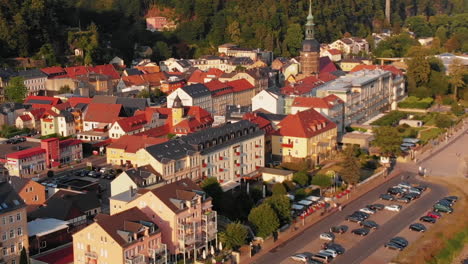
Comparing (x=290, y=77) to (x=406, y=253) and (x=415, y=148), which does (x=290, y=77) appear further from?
(x=406, y=253)

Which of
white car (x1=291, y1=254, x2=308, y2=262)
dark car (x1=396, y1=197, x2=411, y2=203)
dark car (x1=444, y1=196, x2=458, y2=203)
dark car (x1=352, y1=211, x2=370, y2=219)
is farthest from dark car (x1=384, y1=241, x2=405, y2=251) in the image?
dark car (x1=444, y1=196, x2=458, y2=203)

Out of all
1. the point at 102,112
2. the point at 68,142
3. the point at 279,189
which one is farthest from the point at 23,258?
the point at 102,112

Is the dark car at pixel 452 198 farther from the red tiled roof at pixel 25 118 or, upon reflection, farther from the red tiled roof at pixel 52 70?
the red tiled roof at pixel 52 70

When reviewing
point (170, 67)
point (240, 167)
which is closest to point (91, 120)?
point (240, 167)

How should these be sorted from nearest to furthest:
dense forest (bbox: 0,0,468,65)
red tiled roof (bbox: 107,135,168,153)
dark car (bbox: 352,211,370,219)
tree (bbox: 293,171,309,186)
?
dark car (bbox: 352,211,370,219)
tree (bbox: 293,171,309,186)
red tiled roof (bbox: 107,135,168,153)
dense forest (bbox: 0,0,468,65)

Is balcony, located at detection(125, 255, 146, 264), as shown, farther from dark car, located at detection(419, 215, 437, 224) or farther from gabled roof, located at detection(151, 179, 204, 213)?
dark car, located at detection(419, 215, 437, 224)

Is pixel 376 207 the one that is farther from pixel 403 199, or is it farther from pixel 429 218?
pixel 429 218

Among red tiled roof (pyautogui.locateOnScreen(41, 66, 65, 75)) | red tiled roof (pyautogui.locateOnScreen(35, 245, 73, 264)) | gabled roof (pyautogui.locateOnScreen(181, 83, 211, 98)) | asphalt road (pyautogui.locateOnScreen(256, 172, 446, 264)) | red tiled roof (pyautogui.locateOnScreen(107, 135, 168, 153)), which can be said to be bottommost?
asphalt road (pyautogui.locateOnScreen(256, 172, 446, 264))
